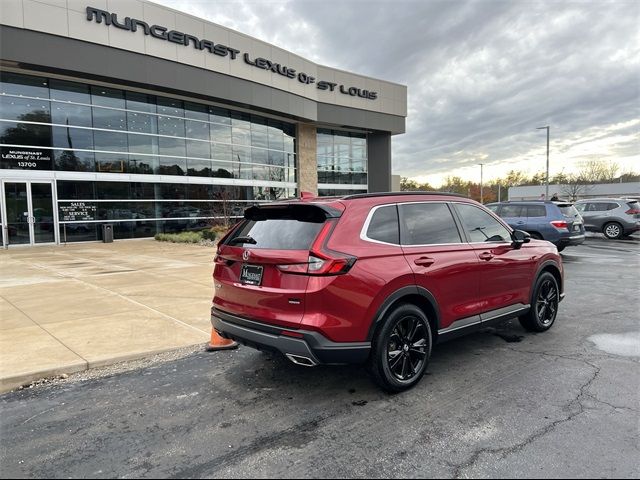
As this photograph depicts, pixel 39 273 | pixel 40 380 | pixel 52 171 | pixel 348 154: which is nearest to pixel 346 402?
pixel 40 380

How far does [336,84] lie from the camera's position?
30.8 m

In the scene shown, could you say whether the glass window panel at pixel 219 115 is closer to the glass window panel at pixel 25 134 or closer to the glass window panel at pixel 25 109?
the glass window panel at pixel 25 109

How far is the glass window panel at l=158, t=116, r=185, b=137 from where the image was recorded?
22.3 meters

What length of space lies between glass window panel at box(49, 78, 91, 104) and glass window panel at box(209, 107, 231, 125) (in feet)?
21.5

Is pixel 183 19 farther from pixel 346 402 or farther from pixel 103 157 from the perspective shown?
pixel 346 402

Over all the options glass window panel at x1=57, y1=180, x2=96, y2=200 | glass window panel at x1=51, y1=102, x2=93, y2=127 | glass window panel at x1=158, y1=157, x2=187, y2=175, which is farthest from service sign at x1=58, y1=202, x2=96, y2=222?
glass window panel at x1=158, y1=157, x2=187, y2=175

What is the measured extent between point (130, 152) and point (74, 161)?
8.40 ft

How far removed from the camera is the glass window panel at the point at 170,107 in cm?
2238

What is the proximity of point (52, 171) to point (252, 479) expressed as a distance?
20053 millimetres

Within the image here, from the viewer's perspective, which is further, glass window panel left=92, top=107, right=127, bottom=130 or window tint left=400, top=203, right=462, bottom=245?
glass window panel left=92, top=107, right=127, bottom=130

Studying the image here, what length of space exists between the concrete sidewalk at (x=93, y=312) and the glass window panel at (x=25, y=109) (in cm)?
852

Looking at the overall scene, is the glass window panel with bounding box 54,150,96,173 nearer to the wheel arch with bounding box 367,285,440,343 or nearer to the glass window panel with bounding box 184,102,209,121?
the glass window panel with bounding box 184,102,209,121

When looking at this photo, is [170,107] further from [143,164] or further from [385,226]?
[385,226]

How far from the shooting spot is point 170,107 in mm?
22750
